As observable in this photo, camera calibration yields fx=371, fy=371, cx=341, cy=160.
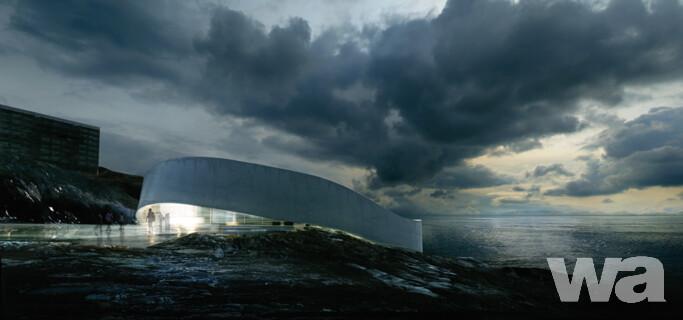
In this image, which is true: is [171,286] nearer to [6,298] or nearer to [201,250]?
[6,298]

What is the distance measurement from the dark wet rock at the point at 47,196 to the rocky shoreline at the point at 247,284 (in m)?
19.7

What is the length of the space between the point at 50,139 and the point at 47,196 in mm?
14063

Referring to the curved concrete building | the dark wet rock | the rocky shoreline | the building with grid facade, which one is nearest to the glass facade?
the curved concrete building

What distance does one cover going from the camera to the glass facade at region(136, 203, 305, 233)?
1589 centimetres

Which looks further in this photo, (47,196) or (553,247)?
(553,247)

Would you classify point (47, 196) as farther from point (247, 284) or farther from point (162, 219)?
point (247, 284)

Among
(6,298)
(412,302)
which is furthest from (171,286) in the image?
(412,302)

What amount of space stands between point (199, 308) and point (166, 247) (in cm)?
812

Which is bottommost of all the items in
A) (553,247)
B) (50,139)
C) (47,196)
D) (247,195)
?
(553,247)

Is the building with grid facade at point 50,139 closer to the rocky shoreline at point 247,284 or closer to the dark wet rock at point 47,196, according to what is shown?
the dark wet rock at point 47,196

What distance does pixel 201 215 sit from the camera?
16.6 meters

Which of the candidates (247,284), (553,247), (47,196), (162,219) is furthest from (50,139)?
(553,247)

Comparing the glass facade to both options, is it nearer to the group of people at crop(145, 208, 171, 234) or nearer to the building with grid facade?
A: the group of people at crop(145, 208, 171, 234)

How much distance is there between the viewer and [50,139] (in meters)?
39.9
